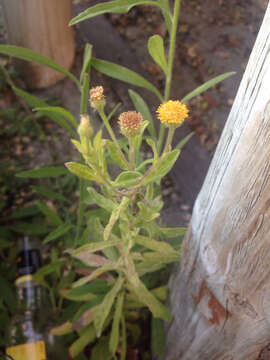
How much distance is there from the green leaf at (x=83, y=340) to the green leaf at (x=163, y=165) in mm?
802

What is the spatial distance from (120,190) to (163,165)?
7.6 inches

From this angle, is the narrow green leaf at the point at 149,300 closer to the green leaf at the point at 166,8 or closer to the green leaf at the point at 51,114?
the green leaf at the point at 51,114

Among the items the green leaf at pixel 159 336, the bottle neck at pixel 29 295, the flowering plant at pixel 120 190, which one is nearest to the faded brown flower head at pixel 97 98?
the flowering plant at pixel 120 190

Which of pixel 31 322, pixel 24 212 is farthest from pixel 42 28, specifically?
pixel 31 322

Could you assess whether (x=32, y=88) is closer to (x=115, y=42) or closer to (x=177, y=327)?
(x=115, y=42)

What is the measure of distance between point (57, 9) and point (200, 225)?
4.31 feet

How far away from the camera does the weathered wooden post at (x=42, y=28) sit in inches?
62.1

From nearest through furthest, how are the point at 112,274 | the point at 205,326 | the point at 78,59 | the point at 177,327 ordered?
the point at 205,326 < the point at 177,327 < the point at 112,274 < the point at 78,59

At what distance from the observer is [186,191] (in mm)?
1931

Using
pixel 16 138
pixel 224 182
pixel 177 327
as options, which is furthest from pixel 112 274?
pixel 16 138

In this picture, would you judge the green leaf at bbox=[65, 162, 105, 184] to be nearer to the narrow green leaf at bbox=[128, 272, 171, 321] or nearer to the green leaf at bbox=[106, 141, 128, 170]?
the green leaf at bbox=[106, 141, 128, 170]

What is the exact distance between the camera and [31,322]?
1.42 metres

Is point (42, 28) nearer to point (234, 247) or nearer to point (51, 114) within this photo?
point (51, 114)

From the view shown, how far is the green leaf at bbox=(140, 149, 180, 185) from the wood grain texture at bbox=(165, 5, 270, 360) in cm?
9
